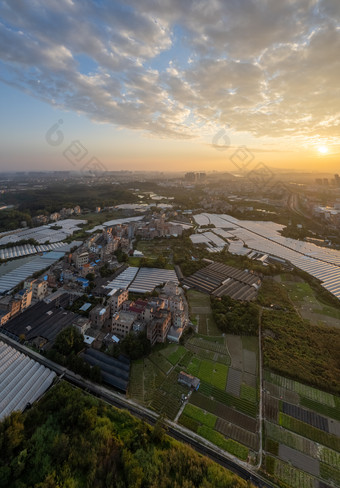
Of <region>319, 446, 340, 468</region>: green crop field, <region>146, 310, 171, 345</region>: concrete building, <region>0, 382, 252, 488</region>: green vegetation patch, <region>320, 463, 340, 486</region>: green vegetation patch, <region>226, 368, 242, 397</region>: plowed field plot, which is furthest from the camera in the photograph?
<region>146, 310, 171, 345</region>: concrete building

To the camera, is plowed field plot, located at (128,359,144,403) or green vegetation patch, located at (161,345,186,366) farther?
green vegetation patch, located at (161,345,186,366)

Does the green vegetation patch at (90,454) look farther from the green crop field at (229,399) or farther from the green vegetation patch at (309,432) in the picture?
the green vegetation patch at (309,432)

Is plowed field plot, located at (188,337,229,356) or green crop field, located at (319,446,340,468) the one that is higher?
plowed field plot, located at (188,337,229,356)

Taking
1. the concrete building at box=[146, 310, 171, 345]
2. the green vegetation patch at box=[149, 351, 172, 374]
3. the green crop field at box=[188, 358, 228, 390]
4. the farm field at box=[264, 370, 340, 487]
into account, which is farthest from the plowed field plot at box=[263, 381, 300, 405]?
the concrete building at box=[146, 310, 171, 345]

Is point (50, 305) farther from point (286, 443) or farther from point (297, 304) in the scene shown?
point (297, 304)

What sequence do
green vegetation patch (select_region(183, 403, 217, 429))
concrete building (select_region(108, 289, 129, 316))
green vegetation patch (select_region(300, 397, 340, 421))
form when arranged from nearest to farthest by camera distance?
green vegetation patch (select_region(183, 403, 217, 429)) → green vegetation patch (select_region(300, 397, 340, 421)) → concrete building (select_region(108, 289, 129, 316))

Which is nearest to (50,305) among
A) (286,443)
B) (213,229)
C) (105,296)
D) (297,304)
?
(105,296)

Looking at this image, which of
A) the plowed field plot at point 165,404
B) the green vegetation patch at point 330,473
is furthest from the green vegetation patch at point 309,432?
the plowed field plot at point 165,404

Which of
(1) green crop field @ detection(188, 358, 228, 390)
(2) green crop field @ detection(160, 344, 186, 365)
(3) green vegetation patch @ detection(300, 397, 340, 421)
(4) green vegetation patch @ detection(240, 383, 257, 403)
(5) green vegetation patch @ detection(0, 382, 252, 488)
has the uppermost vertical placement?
(5) green vegetation patch @ detection(0, 382, 252, 488)

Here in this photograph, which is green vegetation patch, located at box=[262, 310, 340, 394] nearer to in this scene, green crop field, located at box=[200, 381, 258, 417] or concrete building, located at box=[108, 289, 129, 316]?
green crop field, located at box=[200, 381, 258, 417]
